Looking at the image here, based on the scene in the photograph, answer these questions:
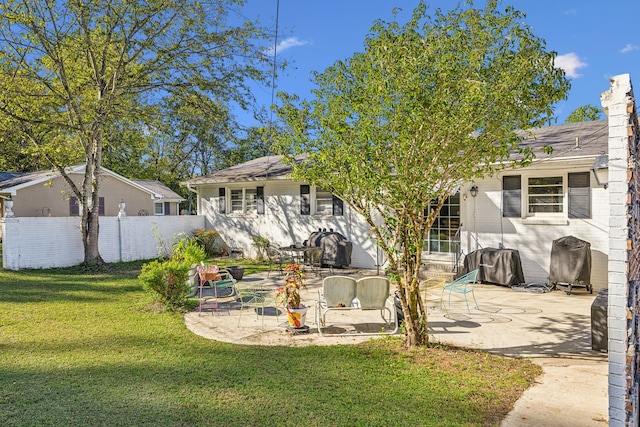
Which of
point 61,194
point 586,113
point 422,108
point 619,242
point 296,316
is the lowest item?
point 296,316

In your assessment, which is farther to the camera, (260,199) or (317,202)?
(260,199)

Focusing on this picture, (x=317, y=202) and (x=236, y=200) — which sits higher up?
(x=236, y=200)

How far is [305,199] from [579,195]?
26.2 feet

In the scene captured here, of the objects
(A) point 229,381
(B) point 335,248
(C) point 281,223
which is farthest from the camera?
(C) point 281,223

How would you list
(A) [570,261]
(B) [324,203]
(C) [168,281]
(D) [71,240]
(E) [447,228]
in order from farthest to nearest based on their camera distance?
(B) [324,203]
(D) [71,240]
(E) [447,228]
(A) [570,261]
(C) [168,281]

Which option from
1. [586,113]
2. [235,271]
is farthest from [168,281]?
[586,113]

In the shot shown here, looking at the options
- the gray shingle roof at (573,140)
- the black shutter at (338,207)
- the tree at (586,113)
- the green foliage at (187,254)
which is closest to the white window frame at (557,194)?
the gray shingle roof at (573,140)

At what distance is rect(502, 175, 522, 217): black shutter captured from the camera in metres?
10.1

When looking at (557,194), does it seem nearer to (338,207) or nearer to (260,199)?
(338,207)

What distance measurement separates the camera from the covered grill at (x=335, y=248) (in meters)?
12.5

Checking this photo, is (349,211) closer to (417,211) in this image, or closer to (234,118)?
(234,118)

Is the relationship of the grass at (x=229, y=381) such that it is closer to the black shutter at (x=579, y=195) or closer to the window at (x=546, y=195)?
the black shutter at (x=579, y=195)

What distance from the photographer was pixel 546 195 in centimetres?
991

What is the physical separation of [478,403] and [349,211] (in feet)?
30.7
